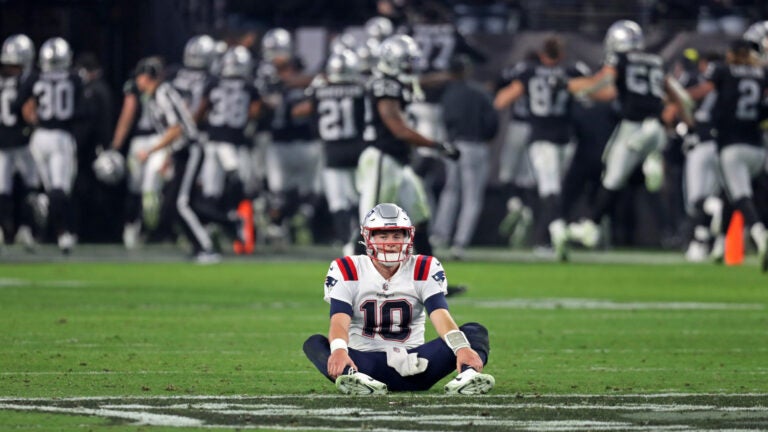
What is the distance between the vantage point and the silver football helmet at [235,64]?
74.8ft

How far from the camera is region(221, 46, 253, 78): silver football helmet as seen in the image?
2280cm

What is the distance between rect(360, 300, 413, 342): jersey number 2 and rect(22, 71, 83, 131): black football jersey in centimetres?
1372

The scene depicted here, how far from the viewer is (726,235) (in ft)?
72.3

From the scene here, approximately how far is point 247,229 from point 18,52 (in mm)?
3633

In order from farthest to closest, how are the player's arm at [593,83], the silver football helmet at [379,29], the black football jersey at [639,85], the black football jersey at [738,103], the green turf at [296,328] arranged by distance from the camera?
1. the silver football helmet at [379,29]
2. the player's arm at [593,83]
3. the black football jersey at [639,85]
4. the black football jersey at [738,103]
5. the green turf at [296,328]

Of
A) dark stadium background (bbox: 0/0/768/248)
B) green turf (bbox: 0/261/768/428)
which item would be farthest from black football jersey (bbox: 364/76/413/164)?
dark stadium background (bbox: 0/0/768/248)

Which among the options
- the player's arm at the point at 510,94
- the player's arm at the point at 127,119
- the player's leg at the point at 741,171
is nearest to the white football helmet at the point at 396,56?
the player's leg at the point at 741,171

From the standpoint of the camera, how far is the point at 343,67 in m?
20.7

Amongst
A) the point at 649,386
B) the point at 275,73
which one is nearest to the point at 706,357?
the point at 649,386

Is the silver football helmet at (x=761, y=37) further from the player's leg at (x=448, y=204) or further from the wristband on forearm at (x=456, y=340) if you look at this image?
the wristband on forearm at (x=456, y=340)

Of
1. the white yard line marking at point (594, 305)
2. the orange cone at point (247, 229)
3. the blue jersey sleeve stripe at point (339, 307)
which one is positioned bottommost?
the orange cone at point (247, 229)

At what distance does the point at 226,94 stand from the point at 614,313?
345 inches

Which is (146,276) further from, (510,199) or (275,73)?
(510,199)

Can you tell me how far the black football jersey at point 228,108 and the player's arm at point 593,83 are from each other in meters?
3.61
